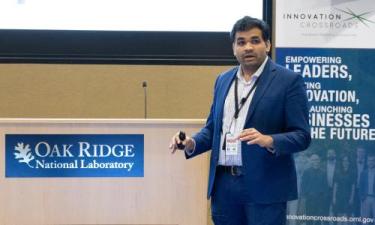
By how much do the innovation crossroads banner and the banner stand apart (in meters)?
1.29

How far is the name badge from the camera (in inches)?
97.3

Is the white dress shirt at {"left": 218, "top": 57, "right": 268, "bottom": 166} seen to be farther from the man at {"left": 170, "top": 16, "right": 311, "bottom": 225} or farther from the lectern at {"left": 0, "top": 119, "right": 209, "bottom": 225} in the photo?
the lectern at {"left": 0, "top": 119, "right": 209, "bottom": 225}

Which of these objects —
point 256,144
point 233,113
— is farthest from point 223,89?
point 256,144

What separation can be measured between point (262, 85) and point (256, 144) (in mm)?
282

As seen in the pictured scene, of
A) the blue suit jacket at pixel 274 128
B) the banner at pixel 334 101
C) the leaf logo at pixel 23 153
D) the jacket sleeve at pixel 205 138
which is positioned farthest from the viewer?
the banner at pixel 334 101

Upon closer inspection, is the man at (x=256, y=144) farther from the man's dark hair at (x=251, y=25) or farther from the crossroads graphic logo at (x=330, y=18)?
the crossroads graphic logo at (x=330, y=18)

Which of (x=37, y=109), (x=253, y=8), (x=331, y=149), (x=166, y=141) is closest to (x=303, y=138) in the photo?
(x=166, y=141)

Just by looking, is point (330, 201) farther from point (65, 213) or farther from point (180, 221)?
point (65, 213)

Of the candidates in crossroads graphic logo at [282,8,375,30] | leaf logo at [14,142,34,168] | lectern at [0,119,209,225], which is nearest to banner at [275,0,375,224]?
crossroads graphic logo at [282,8,375,30]

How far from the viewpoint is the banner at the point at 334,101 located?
3902 millimetres

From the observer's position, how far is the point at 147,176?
3.45 metres

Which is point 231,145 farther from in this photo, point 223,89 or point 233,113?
point 223,89

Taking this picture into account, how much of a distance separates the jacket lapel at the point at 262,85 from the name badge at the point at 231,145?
0.33ft

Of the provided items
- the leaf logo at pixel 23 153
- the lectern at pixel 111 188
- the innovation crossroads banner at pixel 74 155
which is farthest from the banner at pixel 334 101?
the leaf logo at pixel 23 153
